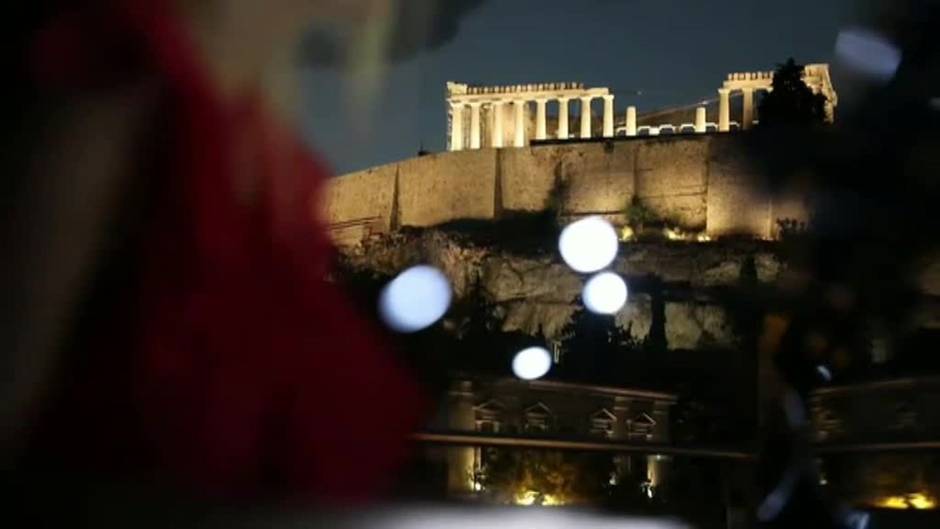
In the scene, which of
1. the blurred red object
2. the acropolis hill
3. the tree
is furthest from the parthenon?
the blurred red object

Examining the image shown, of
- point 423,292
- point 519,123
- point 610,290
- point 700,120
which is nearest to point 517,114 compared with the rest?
point 519,123

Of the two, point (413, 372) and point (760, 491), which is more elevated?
point (413, 372)

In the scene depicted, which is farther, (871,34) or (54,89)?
(871,34)

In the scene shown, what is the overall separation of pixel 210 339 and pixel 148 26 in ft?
0.94

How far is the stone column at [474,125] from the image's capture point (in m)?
58.3

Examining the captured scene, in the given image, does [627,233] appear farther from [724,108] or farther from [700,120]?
[700,120]

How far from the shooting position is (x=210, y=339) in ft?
3.65

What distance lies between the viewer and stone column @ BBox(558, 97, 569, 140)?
57.9 m

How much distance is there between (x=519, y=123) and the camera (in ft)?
192

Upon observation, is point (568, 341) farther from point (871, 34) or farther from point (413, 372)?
point (413, 372)

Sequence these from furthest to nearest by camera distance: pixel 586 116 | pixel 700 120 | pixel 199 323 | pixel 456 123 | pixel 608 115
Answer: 1. pixel 700 120
2. pixel 456 123
3. pixel 608 115
4. pixel 586 116
5. pixel 199 323

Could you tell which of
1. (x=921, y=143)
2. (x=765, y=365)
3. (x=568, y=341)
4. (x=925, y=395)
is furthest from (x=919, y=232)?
(x=568, y=341)

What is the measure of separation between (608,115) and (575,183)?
10.0 meters

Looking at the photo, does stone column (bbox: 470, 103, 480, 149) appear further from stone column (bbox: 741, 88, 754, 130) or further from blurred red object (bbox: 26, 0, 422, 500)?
blurred red object (bbox: 26, 0, 422, 500)
